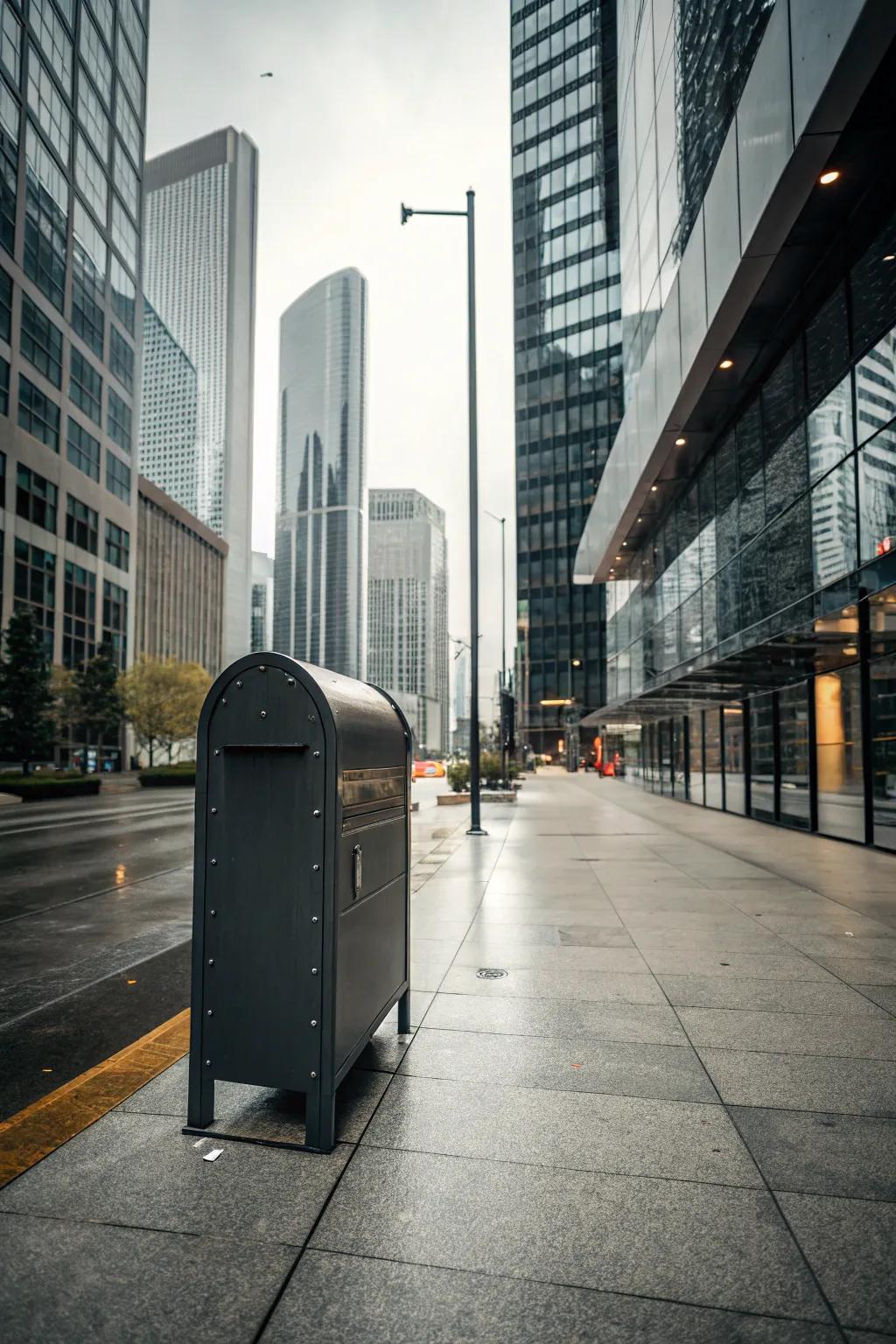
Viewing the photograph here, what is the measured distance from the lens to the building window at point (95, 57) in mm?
51906

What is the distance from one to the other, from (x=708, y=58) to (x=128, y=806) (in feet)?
84.0

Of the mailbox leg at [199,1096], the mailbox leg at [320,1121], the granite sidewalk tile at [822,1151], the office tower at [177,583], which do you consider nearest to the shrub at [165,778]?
the office tower at [177,583]

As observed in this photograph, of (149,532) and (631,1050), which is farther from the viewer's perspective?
(149,532)

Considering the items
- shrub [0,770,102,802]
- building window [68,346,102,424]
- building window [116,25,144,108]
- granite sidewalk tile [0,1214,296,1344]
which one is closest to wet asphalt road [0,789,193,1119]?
granite sidewalk tile [0,1214,296,1344]

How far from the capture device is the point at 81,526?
53.1 meters

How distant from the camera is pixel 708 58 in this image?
1421 centimetres

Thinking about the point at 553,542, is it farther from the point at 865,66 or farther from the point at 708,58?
the point at 865,66

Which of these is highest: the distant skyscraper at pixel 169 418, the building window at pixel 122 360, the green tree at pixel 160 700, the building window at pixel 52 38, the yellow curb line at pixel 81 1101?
the distant skyscraper at pixel 169 418

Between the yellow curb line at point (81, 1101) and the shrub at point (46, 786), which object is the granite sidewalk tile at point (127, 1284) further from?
the shrub at point (46, 786)

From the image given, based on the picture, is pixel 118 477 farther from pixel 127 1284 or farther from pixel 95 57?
pixel 127 1284

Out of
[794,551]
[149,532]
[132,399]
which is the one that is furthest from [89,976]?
[149,532]

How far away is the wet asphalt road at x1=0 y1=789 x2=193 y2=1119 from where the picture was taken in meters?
4.43

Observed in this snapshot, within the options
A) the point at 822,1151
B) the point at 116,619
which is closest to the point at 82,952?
the point at 822,1151

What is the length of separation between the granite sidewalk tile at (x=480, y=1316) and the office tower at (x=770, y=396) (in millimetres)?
8076
